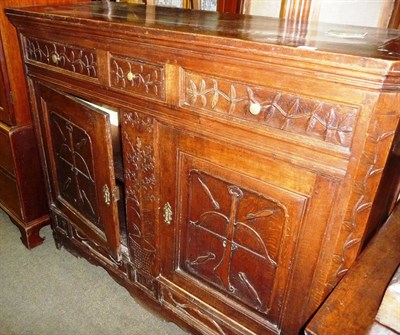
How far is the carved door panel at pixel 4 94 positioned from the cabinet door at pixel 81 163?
18 centimetres

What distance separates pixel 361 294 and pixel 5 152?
5.43ft

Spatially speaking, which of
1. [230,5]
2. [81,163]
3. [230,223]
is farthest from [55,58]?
[230,5]

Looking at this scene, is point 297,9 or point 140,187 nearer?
point 140,187

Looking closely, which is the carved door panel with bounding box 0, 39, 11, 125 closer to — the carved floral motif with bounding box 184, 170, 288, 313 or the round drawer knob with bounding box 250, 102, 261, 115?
the carved floral motif with bounding box 184, 170, 288, 313

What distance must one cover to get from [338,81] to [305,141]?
0.15 metres

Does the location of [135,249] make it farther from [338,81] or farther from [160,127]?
[338,81]

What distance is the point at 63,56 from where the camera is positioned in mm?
1224

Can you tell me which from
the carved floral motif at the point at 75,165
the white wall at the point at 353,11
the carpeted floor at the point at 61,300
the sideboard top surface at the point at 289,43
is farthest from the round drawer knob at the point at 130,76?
the white wall at the point at 353,11

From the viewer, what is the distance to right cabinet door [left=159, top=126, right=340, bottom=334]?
0.85 metres

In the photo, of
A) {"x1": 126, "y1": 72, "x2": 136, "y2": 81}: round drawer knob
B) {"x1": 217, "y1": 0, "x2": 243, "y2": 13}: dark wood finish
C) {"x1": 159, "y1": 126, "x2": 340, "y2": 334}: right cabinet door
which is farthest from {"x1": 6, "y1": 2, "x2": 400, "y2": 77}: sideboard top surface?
{"x1": 217, "y1": 0, "x2": 243, "y2": 13}: dark wood finish

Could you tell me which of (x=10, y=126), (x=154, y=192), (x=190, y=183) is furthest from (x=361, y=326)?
(x=10, y=126)

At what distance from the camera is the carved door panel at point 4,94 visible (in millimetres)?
1451

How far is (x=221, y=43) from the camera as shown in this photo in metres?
0.77

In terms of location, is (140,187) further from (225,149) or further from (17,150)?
(17,150)
